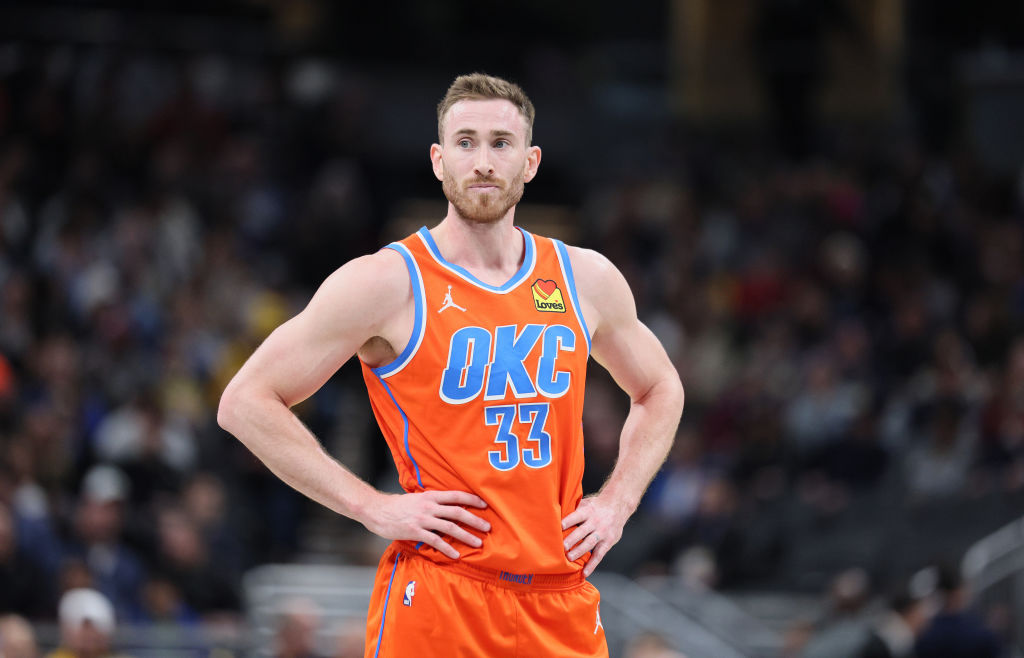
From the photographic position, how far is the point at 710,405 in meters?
13.8

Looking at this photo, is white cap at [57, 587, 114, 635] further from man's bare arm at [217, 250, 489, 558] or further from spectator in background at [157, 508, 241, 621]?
man's bare arm at [217, 250, 489, 558]

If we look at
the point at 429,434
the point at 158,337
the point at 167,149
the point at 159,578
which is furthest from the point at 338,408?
the point at 429,434

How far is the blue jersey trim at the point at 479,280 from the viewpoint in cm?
423

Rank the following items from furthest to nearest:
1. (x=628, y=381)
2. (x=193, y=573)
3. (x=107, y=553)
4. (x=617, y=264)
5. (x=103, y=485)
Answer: (x=617, y=264), (x=193, y=573), (x=103, y=485), (x=107, y=553), (x=628, y=381)

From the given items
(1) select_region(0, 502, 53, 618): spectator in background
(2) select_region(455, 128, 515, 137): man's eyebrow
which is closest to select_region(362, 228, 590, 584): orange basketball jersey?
(2) select_region(455, 128, 515, 137): man's eyebrow

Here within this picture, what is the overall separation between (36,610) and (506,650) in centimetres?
634

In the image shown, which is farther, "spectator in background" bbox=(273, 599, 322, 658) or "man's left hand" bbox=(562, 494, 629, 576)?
"spectator in background" bbox=(273, 599, 322, 658)

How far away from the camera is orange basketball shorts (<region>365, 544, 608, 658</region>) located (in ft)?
13.3

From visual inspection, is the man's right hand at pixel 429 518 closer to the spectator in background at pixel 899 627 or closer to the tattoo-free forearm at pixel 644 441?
the tattoo-free forearm at pixel 644 441

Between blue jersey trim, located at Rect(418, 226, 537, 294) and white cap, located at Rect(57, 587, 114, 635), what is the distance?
201 inches

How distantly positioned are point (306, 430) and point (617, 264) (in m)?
11.2

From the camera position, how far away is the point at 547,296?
14.2 feet

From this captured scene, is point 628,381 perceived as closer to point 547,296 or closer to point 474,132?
point 547,296

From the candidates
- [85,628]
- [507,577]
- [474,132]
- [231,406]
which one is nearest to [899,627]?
→ [85,628]
